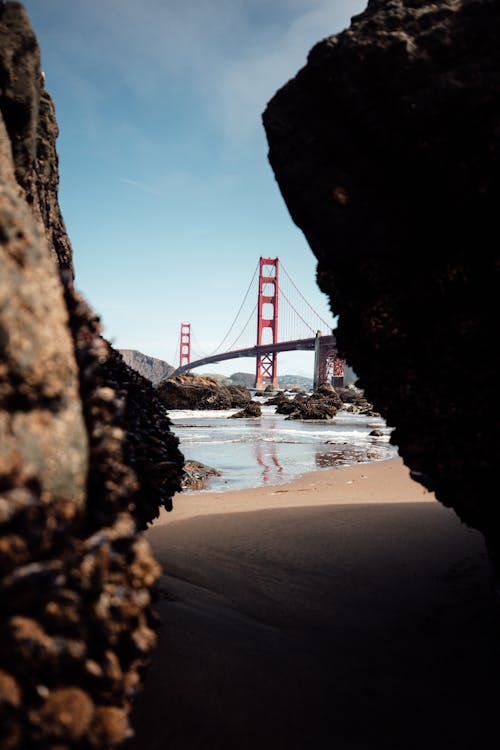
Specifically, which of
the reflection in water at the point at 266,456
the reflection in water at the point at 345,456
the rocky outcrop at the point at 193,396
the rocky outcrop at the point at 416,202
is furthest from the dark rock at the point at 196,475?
the rocky outcrop at the point at 193,396

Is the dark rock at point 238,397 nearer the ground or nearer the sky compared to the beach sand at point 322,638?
nearer the sky

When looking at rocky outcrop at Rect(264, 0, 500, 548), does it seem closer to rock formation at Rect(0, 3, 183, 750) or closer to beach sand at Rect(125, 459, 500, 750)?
beach sand at Rect(125, 459, 500, 750)

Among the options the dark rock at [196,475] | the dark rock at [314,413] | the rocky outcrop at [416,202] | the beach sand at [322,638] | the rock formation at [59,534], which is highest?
the rocky outcrop at [416,202]

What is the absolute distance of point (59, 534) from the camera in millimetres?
1146

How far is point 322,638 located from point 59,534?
1.89m

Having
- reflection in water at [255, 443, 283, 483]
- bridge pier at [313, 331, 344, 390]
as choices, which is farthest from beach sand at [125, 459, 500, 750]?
bridge pier at [313, 331, 344, 390]

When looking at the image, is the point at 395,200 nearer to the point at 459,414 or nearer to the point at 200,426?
the point at 459,414

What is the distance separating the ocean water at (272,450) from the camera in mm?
8312

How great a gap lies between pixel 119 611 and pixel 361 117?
91.9 inches

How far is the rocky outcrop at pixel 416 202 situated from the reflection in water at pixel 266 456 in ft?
18.5

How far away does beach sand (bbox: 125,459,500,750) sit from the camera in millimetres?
1826

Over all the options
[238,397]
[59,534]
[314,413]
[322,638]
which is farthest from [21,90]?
[238,397]

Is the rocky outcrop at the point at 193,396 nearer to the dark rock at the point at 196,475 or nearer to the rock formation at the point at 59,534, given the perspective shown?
A: the dark rock at the point at 196,475

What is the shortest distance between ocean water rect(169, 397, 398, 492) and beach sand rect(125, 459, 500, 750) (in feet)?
10.9
